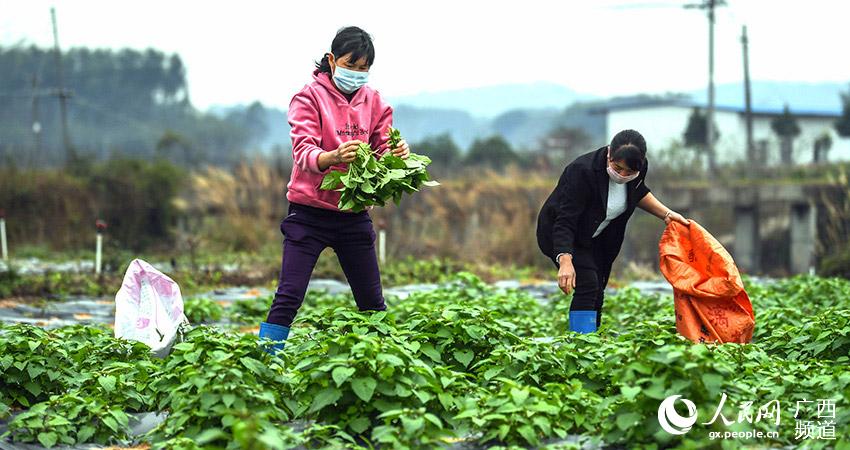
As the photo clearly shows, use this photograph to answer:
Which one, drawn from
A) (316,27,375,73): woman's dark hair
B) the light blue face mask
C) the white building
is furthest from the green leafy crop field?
the white building

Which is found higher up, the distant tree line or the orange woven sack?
the distant tree line

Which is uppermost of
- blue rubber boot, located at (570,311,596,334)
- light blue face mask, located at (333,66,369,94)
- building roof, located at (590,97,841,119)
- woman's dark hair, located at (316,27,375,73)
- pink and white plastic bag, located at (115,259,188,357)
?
building roof, located at (590,97,841,119)

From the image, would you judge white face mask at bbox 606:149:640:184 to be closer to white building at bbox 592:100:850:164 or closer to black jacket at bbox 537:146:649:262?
black jacket at bbox 537:146:649:262

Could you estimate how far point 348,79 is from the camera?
205 inches

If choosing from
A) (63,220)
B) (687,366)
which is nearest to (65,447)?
(687,366)

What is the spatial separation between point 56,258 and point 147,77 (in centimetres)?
4583

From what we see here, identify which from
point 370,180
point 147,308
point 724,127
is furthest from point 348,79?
point 724,127

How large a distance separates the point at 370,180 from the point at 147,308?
1.56 m

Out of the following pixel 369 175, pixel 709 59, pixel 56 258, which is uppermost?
pixel 709 59

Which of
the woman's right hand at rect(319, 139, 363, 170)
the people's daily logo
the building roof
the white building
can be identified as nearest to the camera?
the people's daily logo

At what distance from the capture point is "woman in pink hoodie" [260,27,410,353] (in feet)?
17.0

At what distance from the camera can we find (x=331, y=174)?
16.5 ft

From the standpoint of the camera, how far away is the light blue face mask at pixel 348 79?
5191 mm

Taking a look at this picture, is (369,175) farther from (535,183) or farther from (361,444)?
(535,183)
